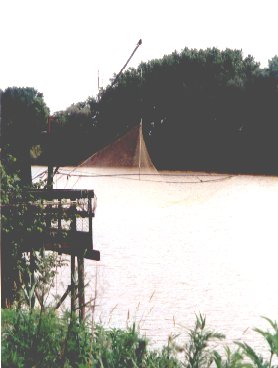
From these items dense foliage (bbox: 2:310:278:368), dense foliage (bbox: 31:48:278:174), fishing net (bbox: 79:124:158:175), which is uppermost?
dense foliage (bbox: 31:48:278:174)

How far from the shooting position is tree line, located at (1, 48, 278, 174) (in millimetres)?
43062

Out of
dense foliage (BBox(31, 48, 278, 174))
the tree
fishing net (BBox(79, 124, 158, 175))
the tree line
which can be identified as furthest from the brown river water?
dense foliage (BBox(31, 48, 278, 174))

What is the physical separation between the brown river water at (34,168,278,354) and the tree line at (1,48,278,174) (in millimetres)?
9592

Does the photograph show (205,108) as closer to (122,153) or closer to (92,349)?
(122,153)

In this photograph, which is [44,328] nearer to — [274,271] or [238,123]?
[274,271]

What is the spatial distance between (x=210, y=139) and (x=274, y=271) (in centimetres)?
2698

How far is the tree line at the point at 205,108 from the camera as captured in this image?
141 ft

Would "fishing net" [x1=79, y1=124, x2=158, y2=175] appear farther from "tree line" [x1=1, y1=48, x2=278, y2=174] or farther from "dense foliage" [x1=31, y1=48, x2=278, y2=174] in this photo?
"dense foliage" [x1=31, y1=48, x2=278, y2=174]

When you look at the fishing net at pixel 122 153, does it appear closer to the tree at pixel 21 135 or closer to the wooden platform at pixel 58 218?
the tree at pixel 21 135

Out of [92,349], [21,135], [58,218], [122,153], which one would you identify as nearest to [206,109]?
[122,153]

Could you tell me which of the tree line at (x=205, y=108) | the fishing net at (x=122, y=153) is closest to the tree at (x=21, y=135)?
the fishing net at (x=122, y=153)

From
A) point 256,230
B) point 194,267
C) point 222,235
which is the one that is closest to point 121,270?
point 194,267

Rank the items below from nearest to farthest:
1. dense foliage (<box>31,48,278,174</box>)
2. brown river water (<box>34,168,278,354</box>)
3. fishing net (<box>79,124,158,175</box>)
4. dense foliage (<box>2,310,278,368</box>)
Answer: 1. dense foliage (<box>2,310,278,368</box>)
2. brown river water (<box>34,168,278,354</box>)
3. fishing net (<box>79,124,158,175</box>)
4. dense foliage (<box>31,48,278,174</box>)

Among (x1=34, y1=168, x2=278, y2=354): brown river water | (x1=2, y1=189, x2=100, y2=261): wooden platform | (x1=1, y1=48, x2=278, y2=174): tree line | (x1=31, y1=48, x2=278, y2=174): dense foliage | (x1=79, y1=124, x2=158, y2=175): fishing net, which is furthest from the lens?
(x1=31, y1=48, x2=278, y2=174): dense foliage
